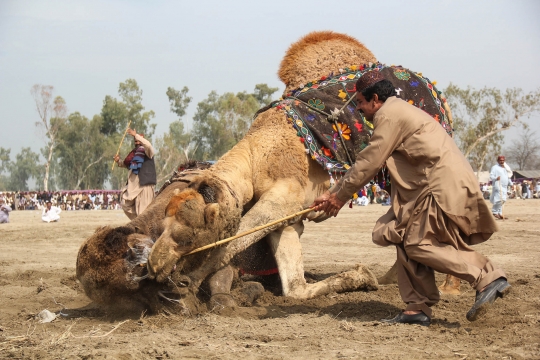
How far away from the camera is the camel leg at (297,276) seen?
19.3 feet

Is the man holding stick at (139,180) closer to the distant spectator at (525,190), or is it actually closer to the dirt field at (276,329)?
the dirt field at (276,329)

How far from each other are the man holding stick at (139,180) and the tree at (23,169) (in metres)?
110

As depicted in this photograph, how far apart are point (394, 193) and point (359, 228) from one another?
1076cm

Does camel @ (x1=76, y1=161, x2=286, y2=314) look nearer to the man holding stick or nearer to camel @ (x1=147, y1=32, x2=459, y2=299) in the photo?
camel @ (x1=147, y1=32, x2=459, y2=299)

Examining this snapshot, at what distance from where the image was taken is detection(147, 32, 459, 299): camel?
4.79m

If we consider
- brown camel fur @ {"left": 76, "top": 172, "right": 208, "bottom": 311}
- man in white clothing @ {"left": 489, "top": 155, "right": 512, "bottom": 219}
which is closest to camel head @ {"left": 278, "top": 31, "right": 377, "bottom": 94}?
brown camel fur @ {"left": 76, "top": 172, "right": 208, "bottom": 311}

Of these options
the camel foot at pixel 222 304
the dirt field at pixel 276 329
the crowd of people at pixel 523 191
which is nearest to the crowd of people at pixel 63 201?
the crowd of people at pixel 523 191

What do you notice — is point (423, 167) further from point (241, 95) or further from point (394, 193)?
point (241, 95)

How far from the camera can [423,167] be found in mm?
4621

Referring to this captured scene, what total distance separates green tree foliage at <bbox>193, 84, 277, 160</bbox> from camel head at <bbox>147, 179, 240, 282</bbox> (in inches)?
1883

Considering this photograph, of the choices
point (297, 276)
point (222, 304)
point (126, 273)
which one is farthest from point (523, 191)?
point (126, 273)

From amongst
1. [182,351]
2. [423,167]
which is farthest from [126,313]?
[423,167]

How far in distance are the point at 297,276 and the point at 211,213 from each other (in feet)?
4.76

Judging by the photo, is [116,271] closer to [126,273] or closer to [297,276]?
[126,273]
